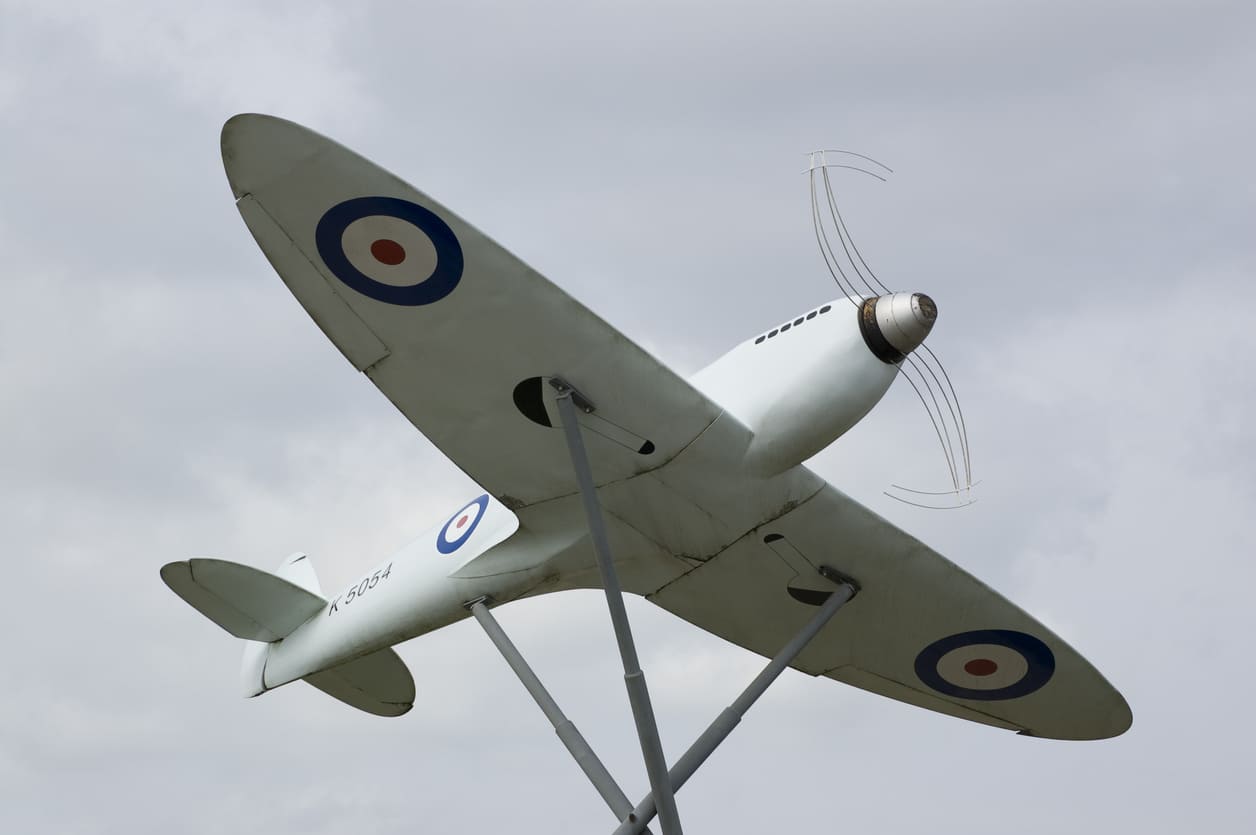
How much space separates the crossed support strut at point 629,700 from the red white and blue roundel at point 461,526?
102 centimetres

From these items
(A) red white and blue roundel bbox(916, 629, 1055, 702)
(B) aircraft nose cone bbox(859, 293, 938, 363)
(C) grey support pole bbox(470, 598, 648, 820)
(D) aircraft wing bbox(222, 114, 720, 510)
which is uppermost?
(B) aircraft nose cone bbox(859, 293, 938, 363)

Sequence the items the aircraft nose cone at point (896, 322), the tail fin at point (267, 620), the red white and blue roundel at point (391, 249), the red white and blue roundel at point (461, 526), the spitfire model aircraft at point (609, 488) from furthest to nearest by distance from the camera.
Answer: the tail fin at point (267, 620)
the red white and blue roundel at point (461, 526)
the aircraft nose cone at point (896, 322)
the spitfire model aircraft at point (609, 488)
the red white and blue roundel at point (391, 249)

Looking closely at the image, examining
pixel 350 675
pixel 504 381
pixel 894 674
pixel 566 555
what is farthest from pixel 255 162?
pixel 894 674

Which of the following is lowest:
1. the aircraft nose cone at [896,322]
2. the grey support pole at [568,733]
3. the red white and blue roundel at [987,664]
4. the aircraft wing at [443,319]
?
the grey support pole at [568,733]

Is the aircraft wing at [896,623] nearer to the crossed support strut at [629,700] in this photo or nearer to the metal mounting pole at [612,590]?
the crossed support strut at [629,700]

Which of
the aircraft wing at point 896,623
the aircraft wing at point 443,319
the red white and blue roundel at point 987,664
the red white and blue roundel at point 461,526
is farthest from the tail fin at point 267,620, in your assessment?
the red white and blue roundel at point 987,664

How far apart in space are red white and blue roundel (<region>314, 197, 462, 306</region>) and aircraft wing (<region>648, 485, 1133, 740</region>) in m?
3.77

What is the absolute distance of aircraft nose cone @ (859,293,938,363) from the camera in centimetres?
1170

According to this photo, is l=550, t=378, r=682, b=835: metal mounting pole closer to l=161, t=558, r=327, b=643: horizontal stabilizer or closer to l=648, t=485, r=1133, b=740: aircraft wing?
l=648, t=485, r=1133, b=740: aircraft wing

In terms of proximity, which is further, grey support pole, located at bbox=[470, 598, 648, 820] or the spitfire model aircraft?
grey support pole, located at bbox=[470, 598, 648, 820]

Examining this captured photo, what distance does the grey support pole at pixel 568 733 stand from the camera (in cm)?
1205

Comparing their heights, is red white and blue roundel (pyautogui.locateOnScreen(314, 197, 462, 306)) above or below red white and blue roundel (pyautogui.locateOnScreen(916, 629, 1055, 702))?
above

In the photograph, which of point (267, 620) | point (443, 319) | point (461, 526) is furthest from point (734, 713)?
point (267, 620)

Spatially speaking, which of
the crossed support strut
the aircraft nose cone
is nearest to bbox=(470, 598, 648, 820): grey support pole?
the crossed support strut
